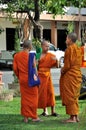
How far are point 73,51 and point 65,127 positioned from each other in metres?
1.40

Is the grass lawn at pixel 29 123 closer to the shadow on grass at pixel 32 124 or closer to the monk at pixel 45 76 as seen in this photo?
the shadow on grass at pixel 32 124

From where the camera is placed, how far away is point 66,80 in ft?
30.0

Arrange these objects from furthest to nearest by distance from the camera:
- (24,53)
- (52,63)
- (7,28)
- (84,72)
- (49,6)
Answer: (7,28)
(49,6)
(84,72)
(52,63)
(24,53)

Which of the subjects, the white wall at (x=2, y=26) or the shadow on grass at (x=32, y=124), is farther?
the white wall at (x=2, y=26)

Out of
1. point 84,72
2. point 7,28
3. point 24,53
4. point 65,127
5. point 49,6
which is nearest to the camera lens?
point 65,127

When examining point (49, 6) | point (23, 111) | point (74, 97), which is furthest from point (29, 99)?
point (49, 6)

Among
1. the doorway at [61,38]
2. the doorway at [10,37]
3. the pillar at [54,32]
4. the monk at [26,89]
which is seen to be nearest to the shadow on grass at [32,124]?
the monk at [26,89]

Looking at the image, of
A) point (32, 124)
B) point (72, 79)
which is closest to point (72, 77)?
point (72, 79)

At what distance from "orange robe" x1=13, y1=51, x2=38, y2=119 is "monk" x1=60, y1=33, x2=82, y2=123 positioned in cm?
57

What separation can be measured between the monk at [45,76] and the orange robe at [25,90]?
0.73m

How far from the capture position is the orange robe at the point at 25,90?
29.9 ft

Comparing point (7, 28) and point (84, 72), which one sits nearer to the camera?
point (84, 72)

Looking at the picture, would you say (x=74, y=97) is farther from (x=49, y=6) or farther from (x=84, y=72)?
(x=49, y=6)

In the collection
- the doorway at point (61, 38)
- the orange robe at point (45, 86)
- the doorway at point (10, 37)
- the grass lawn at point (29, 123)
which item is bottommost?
the doorway at point (61, 38)
